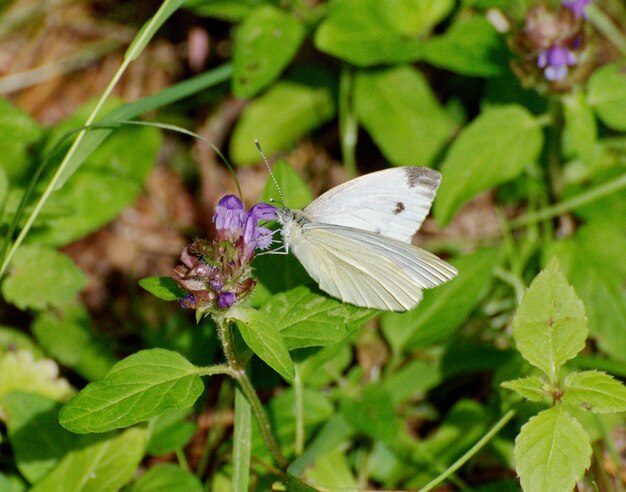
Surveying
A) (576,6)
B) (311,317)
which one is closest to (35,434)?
(311,317)

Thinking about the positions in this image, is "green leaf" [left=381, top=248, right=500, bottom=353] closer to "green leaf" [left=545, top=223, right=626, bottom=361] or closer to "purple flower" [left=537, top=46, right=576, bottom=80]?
"green leaf" [left=545, top=223, right=626, bottom=361]

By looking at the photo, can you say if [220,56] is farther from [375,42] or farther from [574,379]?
[574,379]

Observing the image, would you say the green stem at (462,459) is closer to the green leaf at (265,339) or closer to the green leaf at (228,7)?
the green leaf at (265,339)

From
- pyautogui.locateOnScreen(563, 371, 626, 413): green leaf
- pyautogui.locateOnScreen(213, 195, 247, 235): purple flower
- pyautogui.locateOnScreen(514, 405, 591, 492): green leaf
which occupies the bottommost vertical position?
pyautogui.locateOnScreen(514, 405, 591, 492): green leaf

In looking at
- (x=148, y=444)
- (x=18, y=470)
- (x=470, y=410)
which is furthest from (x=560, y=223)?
(x=18, y=470)

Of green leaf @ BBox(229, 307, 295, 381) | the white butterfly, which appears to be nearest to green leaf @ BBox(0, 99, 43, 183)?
the white butterfly

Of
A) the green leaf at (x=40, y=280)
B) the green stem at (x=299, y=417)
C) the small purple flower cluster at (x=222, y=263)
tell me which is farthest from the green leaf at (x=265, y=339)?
the green leaf at (x=40, y=280)

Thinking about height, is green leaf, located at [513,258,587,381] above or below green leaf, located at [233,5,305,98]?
below
